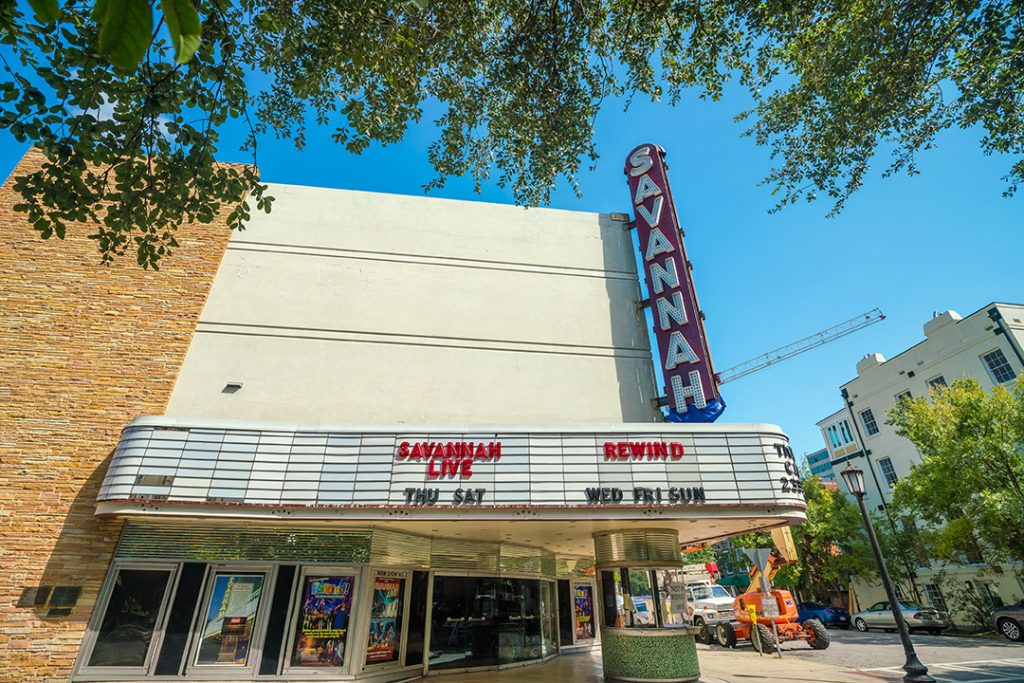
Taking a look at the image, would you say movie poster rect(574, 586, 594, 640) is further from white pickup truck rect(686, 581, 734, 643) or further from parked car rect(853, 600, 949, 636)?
parked car rect(853, 600, 949, 636)

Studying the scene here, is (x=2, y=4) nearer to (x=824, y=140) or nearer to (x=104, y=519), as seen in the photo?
(x=104, y=519)

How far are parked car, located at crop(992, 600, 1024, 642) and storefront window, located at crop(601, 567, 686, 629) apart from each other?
1485cm

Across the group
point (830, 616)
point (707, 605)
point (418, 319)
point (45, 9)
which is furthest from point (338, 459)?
point (830, 616)

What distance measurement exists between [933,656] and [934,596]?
46.8 feet

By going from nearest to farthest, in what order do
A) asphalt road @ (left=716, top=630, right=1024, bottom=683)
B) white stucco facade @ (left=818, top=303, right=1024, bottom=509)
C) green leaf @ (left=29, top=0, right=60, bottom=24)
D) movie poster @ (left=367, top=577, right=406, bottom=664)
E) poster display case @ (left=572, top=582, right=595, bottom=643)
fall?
green leaf @ (left=29, top=0, right=60, bottom=24) → movie poster @ (left=367, top=577, right=406, bottom=664) → asphalt road @ (left=716, top=630, right=1024, bottom=683) → poster display case @ (left=572, top=582, right=595, bottom=643) → white stucco facade @ (left=818, top=303, right=1024, bottom=509)

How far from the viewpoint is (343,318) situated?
12.6 meters

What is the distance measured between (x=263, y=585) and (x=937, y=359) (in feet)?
104

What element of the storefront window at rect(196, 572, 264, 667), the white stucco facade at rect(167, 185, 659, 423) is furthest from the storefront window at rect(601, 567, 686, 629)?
the storefront window at rect(196, 572, 264, 667)

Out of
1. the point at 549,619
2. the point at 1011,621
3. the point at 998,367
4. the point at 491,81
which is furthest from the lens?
the point at 998,367

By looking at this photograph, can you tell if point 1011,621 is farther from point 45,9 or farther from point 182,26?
point 45,9

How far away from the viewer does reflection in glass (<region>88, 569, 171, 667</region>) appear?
29.5ft

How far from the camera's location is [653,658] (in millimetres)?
10227

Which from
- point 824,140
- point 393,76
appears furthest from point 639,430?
point 393,76

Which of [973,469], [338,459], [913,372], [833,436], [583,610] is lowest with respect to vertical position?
[583,610]
